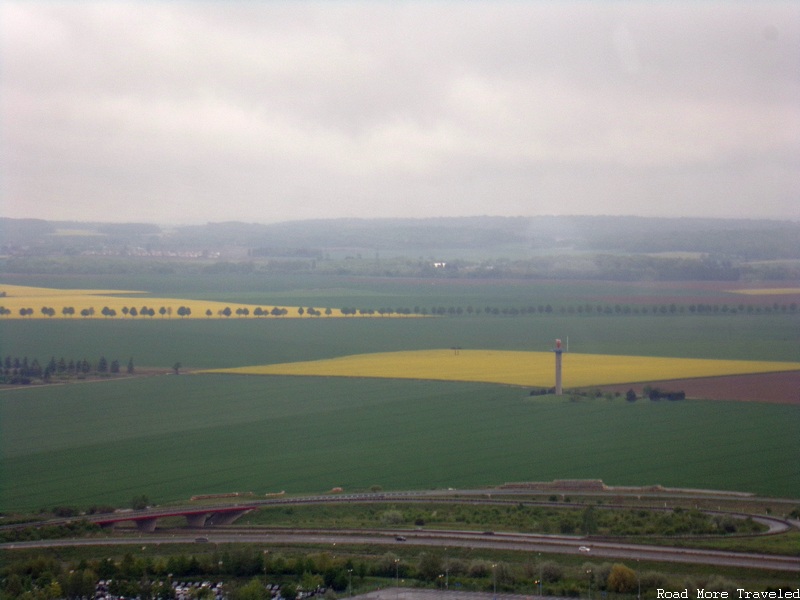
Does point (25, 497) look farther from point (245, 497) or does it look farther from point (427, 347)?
point (427, 347)

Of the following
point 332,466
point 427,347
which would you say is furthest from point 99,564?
point 427,347

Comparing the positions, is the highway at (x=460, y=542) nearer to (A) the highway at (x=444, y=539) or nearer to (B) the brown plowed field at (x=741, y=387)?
(A) the highway at (x=444, y=539)

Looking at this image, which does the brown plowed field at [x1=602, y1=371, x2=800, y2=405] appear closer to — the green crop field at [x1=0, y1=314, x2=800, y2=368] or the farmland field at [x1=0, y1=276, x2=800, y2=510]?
the farmland field at [x1=0, y1=276, x2=800, y2=510]

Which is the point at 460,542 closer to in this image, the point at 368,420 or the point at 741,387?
the point at 368,420

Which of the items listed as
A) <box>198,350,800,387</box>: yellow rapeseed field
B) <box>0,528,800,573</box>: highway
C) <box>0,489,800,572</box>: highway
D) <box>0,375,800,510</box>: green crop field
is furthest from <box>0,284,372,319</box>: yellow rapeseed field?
<box>0,528,800,573</box>: highway

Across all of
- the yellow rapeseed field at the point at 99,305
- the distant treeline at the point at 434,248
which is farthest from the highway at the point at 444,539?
the yellow rapeseed field at the point at 99,305

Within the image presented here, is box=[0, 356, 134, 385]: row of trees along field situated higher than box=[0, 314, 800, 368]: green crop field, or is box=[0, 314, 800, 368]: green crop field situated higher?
box=[0, 314, 800, 368]: green crop field
